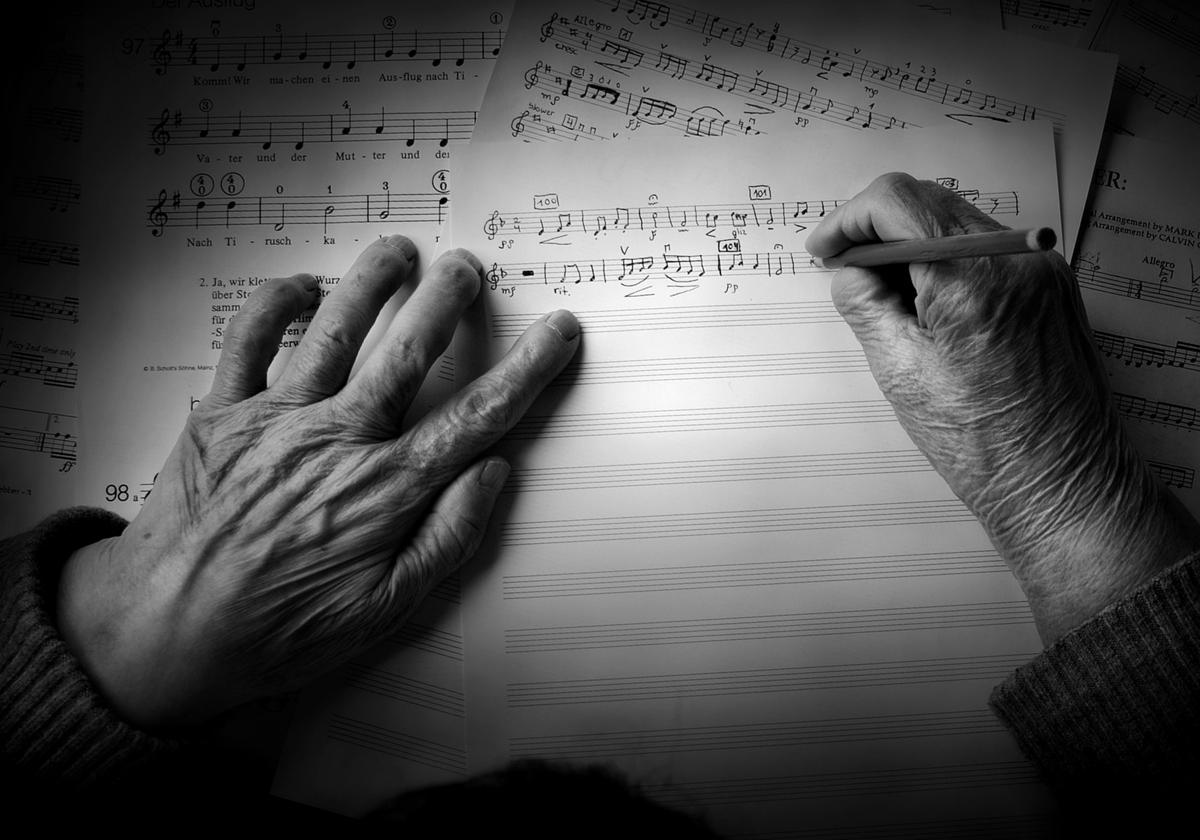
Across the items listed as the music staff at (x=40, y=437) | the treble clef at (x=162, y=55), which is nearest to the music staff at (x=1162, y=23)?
the treble clef at (x=162, y=55)

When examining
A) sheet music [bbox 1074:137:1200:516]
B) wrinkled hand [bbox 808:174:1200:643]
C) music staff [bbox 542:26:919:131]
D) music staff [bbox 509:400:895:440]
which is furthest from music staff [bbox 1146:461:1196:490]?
music staff [bbox 542:26:919:131]

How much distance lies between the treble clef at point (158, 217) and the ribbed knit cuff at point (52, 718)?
22.2 inches

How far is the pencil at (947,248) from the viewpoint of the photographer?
2.25 feet

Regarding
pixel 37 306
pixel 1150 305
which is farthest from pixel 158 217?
pixel 1150 305

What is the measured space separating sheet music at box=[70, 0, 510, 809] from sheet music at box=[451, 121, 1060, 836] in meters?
0.14

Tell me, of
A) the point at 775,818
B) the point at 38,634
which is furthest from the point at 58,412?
the point at 775,818

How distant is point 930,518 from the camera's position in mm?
1052

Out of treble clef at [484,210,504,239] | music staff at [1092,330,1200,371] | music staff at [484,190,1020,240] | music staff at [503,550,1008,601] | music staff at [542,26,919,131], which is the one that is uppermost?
music staff at [542,26,919,131]

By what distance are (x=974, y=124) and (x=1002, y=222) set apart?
161mm

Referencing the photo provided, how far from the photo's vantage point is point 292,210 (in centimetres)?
113

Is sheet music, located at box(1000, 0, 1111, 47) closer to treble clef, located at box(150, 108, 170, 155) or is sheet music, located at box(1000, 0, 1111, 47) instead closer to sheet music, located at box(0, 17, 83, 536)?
treble clef, located at box(150, 108, 170, 155)

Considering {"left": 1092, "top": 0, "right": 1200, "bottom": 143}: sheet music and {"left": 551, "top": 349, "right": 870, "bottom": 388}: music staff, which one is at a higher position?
{"left": 1092, "top": 0, "right": 1200, "bottom": 143}: sheet music

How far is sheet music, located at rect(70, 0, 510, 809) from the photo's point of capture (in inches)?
43.9

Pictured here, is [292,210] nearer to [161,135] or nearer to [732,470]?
[161,135]
